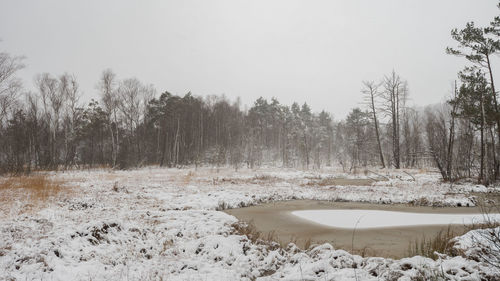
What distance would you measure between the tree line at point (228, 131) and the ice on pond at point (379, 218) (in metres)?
9.30

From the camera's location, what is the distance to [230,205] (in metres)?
12.1

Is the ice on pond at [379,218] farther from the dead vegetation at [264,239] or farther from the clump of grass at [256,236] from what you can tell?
the clump of grass at [256,236]

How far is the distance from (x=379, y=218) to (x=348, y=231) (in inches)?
88.2

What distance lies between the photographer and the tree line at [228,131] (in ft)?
57.1

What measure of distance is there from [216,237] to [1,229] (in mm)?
5207

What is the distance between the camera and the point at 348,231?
7.65m

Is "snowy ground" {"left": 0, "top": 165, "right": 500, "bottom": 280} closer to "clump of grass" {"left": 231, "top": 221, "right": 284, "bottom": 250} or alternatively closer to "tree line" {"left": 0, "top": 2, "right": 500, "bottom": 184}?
"clump of grass" {"left": 231, "top": 221, "right": 284, "bottom": 250}

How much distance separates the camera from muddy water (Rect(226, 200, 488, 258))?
20.2ft

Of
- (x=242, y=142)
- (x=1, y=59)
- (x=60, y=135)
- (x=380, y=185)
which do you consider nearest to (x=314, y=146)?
(x=242, y=142)

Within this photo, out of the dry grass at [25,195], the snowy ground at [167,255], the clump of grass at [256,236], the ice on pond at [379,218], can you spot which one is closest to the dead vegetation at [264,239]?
the clump of grass at [256,236]

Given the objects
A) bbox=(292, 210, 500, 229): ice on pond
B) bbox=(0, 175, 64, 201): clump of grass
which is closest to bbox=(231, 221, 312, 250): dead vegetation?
bbox=(292, 210, 500, 229): ice on pond

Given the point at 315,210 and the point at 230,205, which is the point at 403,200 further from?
the point at 230,205

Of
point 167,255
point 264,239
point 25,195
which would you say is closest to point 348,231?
point 264,239

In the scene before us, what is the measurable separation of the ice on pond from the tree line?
30.5ft
